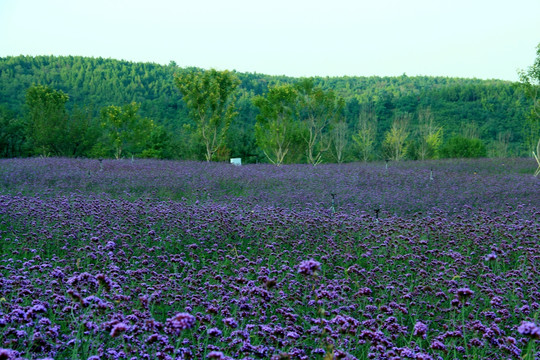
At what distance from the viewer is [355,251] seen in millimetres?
6383

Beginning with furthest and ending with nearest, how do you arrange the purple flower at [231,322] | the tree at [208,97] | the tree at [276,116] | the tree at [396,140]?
the tree at [396,140] → the tree at [276,116] → the tree at [208,97] → the purple flower at [231,322]

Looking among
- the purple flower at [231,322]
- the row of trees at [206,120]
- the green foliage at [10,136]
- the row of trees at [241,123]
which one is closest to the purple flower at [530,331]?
the purple flower at [231,322]

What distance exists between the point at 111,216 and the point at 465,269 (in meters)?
5.38

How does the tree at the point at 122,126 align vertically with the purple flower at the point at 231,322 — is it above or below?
above

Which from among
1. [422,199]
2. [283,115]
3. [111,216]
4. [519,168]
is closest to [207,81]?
[283,115]

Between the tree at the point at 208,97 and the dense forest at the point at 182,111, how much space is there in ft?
3.48

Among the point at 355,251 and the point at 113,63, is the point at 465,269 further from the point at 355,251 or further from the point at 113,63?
the point at 113,63

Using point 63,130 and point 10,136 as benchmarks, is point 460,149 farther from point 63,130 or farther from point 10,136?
point 10,136

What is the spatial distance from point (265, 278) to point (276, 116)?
29798 mm

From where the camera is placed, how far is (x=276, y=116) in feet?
108

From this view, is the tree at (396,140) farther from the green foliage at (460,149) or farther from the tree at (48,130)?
the tree at (48,130)

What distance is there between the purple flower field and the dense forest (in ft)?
79.0

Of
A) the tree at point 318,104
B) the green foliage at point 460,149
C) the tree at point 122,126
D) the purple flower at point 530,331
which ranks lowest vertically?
the green foliage at point 460,149

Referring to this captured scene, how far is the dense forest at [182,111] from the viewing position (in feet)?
125
